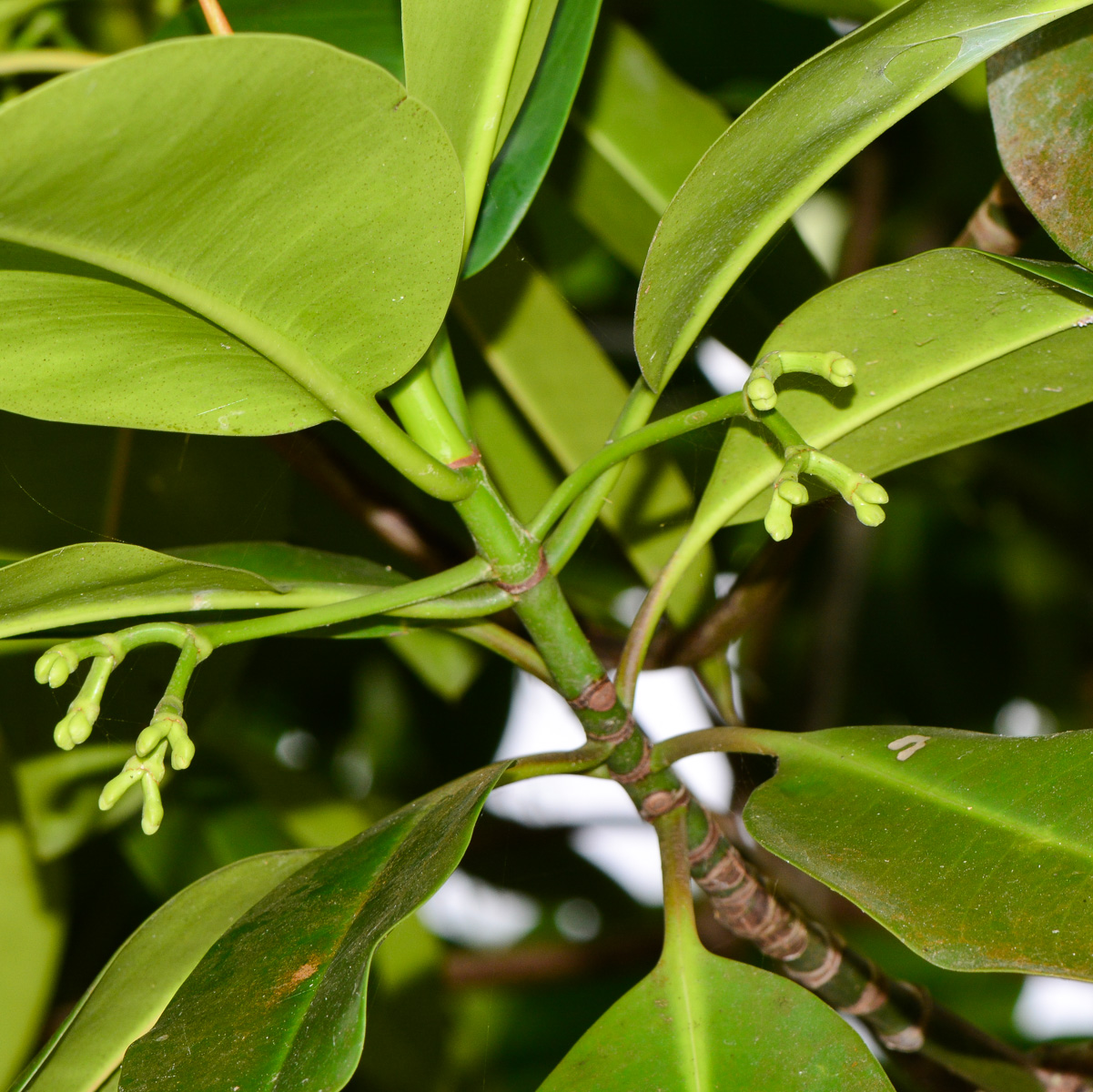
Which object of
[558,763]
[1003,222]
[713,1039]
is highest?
[1003,222]

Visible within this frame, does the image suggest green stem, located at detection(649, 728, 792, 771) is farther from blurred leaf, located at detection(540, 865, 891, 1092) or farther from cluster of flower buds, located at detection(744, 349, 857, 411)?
cluster of flower buds, located at detection(744, 349, 857, 411)

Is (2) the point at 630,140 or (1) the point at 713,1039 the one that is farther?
(2) the point at 630,140

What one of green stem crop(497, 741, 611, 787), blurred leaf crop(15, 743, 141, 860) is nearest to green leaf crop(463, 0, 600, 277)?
green stem crop(497, 741, 611, 787)

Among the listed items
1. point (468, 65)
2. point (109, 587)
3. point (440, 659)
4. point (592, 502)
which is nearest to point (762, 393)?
point (592, 502)

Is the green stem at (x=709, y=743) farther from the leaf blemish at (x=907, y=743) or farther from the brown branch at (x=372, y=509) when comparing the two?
the brown branch at (x=372, y=509)

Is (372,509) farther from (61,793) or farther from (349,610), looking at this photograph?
(349,610)

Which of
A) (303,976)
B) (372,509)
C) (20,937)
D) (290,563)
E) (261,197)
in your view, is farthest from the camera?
(372,509)

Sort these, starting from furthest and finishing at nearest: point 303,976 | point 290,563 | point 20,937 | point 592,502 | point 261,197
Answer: point 20,937
point 290,563
point 592,502
point 303,976
point 261,197

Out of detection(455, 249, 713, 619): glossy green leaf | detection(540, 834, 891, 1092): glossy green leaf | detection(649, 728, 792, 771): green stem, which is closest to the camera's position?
detection(540, 834, 891, 1092): glossy green leaf
